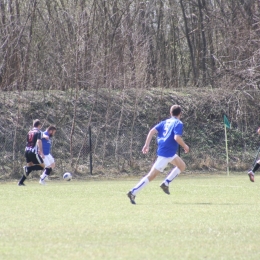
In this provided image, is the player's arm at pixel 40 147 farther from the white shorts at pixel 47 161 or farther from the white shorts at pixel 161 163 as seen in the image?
the white shorts at pixel 161 163

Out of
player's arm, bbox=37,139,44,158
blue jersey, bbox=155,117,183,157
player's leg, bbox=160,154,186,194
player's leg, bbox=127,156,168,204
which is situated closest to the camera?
player's leg, bbox=127,156,168,204

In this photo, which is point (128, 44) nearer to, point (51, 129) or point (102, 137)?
point (102, 137)

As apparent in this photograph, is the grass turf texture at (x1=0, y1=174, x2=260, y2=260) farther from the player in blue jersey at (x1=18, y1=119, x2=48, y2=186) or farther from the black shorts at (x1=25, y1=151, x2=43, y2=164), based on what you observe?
the black shorts at (x1=25, y1=151, x2=43, y2=164)

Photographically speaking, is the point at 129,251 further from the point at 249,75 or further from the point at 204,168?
the point at 249,75

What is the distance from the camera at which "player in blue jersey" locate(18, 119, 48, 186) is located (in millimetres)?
20719

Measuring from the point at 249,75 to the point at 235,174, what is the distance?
22.8 feet

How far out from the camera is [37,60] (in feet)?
101

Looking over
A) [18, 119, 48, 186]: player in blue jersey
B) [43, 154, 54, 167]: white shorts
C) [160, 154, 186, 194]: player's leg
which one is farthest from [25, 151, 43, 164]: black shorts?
[160, 154, 186, 194]: player's leg

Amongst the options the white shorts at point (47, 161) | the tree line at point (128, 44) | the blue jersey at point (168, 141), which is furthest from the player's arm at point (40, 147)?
the tree line at point (128, 44)

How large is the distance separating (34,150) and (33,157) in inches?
11.0

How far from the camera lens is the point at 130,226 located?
1045 cm

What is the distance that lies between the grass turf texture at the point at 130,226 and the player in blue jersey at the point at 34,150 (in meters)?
4.09

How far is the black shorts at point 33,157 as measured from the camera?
21.3 metres

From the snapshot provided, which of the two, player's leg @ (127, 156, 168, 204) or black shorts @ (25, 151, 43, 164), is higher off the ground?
player's leg @ (127, 156, 168, 204)
